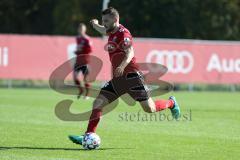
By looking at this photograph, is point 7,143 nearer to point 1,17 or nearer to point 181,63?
point 181,63

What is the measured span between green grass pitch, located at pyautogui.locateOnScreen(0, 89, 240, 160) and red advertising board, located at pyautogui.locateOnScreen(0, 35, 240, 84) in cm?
923

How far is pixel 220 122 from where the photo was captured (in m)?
15.0

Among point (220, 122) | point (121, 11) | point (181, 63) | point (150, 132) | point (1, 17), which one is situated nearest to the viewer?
point (150, 132)

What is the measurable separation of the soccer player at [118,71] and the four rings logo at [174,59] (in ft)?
56.9

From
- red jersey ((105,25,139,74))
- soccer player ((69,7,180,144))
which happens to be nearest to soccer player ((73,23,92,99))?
soccer player ((69,7,180,144))

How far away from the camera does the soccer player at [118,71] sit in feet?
34.9

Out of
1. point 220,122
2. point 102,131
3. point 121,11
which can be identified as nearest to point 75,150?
point 102,131

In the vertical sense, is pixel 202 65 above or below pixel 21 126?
below

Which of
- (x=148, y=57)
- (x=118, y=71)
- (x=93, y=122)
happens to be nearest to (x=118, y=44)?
(x=118, y=71)

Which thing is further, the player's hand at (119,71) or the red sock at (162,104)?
the red sock at (162,104)

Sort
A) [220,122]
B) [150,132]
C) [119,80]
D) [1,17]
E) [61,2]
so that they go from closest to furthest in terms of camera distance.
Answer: [119,80] < [150,132] < [220,122] < [61,2] < [1,17]

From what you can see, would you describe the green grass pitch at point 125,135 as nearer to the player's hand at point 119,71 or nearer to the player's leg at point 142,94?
the player's leg at point 142,94

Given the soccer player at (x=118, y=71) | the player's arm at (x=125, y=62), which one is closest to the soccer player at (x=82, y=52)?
the soccer player at (x=118, y=71)

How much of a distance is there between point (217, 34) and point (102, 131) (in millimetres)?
33564
